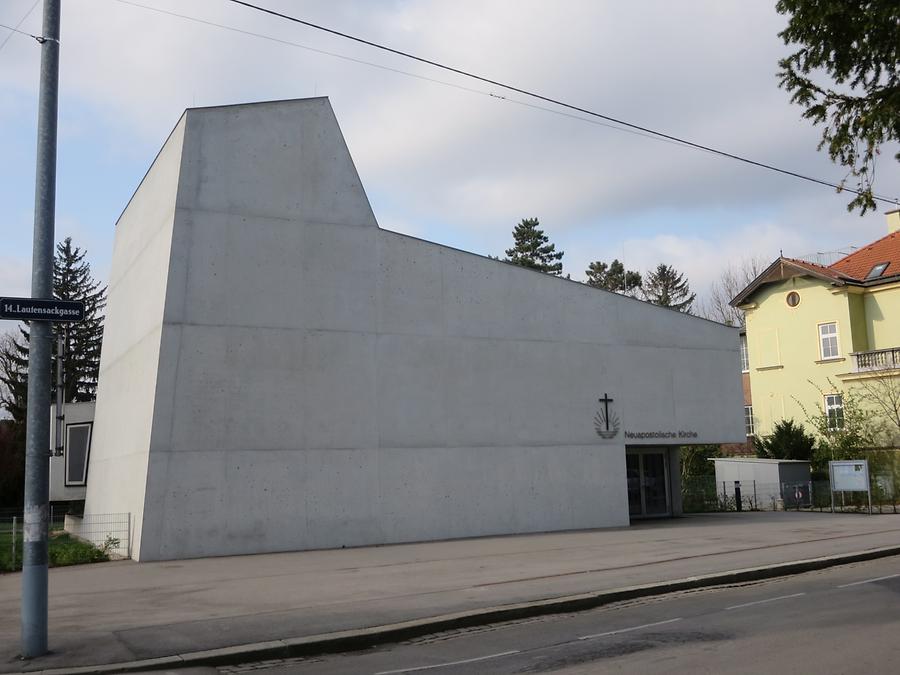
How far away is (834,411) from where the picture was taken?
42.3 metres

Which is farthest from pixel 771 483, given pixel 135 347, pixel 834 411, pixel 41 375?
pixel 41 375

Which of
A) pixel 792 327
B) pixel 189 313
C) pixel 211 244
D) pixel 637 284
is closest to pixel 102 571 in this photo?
pixel 189 313

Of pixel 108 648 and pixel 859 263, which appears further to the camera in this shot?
pixel 859 263

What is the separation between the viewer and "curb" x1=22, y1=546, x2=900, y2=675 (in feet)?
29.1

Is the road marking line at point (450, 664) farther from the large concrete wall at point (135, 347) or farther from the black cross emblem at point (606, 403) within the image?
the black cross emblem at point (606, 403)

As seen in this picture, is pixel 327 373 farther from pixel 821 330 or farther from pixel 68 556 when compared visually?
pixel 821 330

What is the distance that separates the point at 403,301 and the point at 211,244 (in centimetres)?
512

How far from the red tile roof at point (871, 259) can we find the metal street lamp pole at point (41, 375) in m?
41.6

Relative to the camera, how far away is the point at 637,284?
262ft

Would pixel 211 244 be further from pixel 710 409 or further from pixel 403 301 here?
pixel 710 409

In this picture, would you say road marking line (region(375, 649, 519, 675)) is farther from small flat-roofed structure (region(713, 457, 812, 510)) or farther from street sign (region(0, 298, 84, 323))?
small flat-roofed structure (region(713, 457, 812, 510))

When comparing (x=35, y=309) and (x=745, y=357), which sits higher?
(x=745, y=357)

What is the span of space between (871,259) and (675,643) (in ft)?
135

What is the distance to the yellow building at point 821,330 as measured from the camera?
1645 inches
